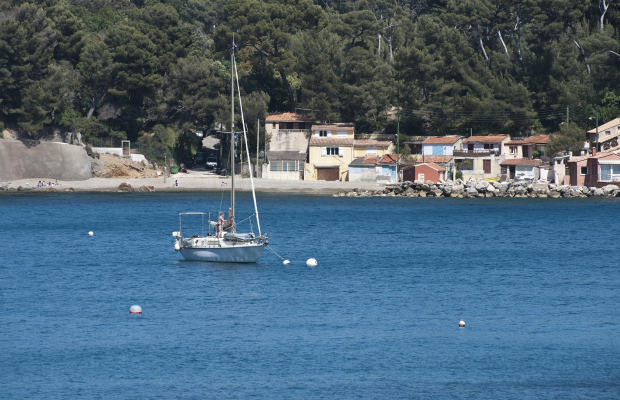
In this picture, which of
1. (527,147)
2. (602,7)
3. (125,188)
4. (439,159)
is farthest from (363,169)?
(602,7)

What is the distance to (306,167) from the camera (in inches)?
4215

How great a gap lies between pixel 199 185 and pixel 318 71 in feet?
69.0

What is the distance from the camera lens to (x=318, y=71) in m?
106

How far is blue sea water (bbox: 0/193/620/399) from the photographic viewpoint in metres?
26.1

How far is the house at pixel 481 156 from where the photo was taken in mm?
102625

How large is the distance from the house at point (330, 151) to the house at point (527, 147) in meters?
19.3

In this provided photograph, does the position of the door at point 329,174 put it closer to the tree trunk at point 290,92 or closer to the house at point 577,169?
the tree trunk at point 290,92

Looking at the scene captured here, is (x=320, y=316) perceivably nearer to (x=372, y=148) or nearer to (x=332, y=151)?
(x=332, y=151)

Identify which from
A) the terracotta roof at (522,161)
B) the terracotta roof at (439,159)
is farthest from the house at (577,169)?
the terracotta roof at (439,159)

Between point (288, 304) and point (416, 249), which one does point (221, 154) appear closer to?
point (416, 249)

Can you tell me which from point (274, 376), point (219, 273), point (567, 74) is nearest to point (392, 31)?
point (567, 74)

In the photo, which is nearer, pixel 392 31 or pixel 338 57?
pixel 338 57

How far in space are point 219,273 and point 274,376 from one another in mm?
17426

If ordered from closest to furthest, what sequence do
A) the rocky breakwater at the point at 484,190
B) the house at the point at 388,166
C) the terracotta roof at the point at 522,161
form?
the rocky breakwater at the point at 484,190 → the terracotta roof at the point at 522,161 → the house at the point at 388,166
